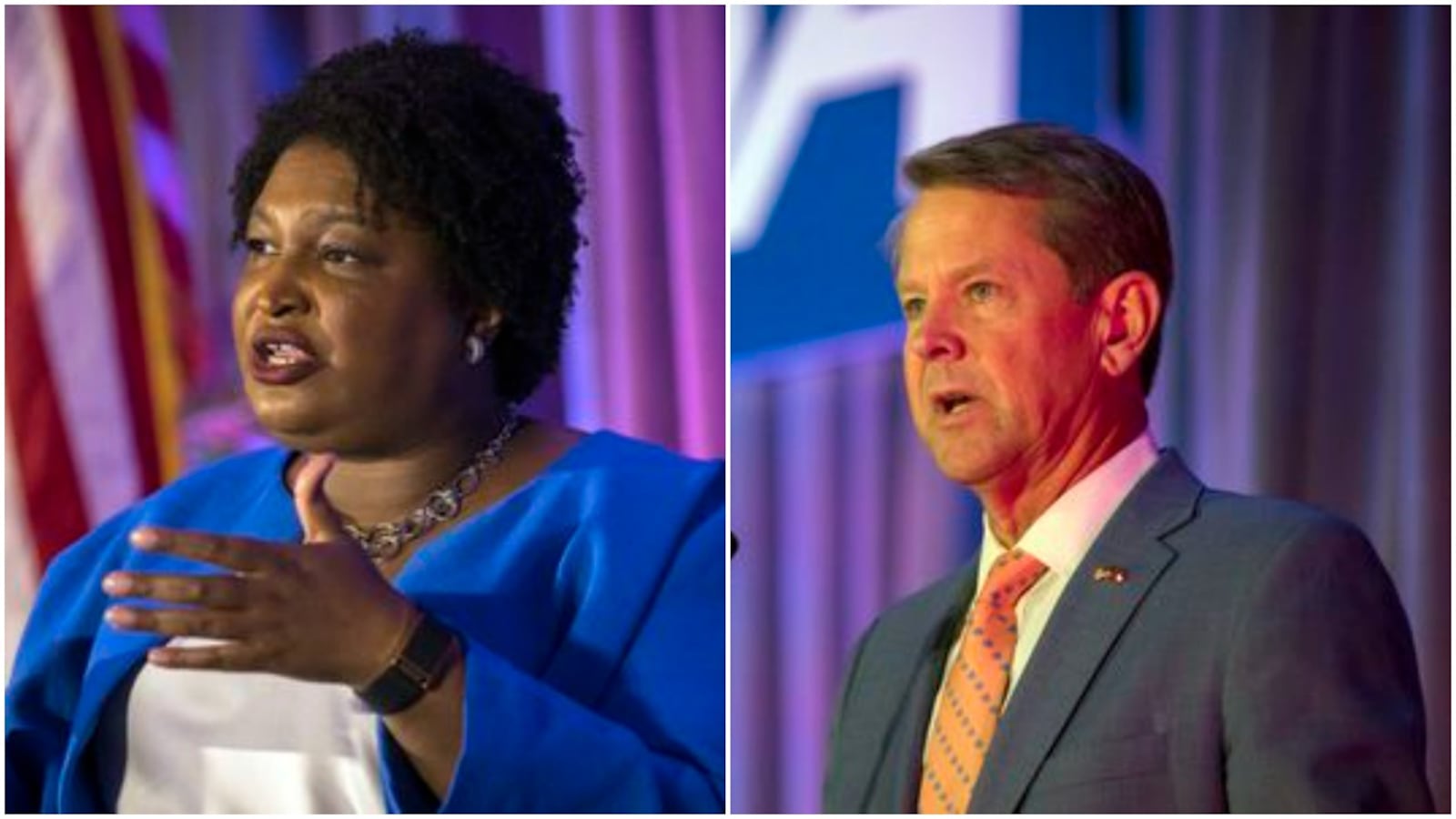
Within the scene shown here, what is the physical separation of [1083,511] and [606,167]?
2.25 ft

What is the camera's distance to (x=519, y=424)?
247 cm

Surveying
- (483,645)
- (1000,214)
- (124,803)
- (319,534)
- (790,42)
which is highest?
(790,42)

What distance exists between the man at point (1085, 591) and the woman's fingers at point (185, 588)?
78 centimetres

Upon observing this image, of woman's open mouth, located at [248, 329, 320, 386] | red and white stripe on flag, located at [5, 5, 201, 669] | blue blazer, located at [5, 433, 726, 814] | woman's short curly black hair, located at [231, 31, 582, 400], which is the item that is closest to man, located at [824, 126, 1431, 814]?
blue blazer, located at [5, 433, 726, 814]

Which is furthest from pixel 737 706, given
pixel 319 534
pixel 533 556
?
pixel 319 534

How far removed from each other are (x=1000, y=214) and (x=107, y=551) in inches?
43.5

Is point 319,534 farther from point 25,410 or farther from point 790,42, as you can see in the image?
point 790,42

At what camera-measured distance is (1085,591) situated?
7.50ft

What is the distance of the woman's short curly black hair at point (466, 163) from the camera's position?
2387mm

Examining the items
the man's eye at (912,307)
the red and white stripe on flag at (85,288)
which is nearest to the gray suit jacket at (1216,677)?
the man's eye at (912,307)

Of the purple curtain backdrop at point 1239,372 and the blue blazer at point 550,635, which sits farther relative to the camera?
the purple curtain backdrop at point 1239,372

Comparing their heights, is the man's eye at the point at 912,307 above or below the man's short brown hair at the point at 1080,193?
below

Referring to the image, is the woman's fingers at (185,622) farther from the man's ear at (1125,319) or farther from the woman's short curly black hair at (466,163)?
the man's ear at (1125,319)

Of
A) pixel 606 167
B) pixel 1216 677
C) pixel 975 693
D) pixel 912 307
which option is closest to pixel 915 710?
pixel 975 693
